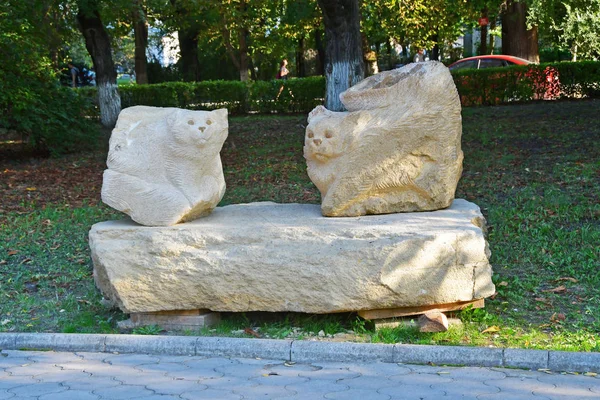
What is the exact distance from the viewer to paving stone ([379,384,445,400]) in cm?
454

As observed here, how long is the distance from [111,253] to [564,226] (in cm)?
478

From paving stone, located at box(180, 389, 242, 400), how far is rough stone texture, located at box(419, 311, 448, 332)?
1.60m

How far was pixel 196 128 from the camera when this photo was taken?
6.25 m

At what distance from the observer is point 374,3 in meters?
21.3

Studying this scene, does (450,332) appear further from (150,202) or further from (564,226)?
(564,226)

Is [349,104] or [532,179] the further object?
[532,179]

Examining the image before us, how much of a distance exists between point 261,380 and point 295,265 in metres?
1.03

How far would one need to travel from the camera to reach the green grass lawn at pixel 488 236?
5926 millimetres

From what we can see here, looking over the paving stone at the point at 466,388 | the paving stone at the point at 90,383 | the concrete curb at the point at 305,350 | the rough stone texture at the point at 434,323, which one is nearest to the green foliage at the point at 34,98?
the concrete curb at the point at 305,350

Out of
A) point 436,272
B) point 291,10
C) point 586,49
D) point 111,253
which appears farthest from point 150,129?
point 586,49

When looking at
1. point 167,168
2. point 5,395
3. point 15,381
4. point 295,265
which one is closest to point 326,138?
point 295,265

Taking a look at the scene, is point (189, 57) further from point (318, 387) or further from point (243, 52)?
point (318, 387)

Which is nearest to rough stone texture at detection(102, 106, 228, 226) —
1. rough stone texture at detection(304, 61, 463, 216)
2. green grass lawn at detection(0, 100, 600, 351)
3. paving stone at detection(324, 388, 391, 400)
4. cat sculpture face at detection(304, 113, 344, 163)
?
cat sculpture face at detection(304, 113, 344, 163)

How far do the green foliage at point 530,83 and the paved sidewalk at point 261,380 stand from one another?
45.2ft
